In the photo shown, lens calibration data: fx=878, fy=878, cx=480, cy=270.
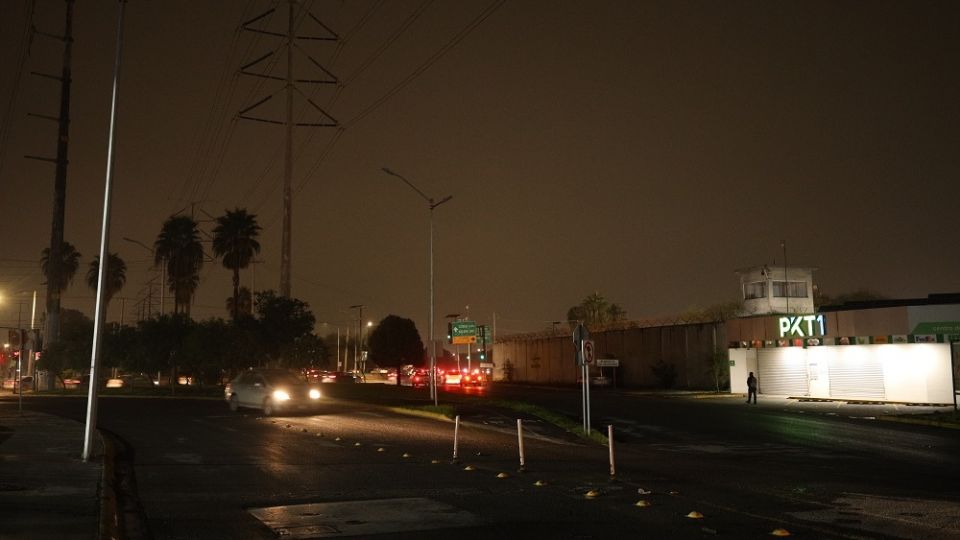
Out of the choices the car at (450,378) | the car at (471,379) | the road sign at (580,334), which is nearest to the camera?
the road sign at (580,334)

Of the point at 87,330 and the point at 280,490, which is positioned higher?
the point at 87,330

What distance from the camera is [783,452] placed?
19.2 meters

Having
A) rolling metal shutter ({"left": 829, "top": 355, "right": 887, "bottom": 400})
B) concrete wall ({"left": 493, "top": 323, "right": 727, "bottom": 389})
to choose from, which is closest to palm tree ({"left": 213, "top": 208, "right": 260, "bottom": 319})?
concrete wall ({"left": 493, "top": 323, "right": 727, "bottom": 389})

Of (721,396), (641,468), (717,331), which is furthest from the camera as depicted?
(717,331)

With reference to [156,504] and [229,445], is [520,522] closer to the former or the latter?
[156,504]

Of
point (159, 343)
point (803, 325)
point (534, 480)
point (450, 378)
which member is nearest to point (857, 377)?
point (803, 325)

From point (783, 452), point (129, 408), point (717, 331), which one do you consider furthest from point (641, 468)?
point (717, 331)

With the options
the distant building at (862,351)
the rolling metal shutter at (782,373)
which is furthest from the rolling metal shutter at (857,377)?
the rolling metal shutter at (782,373)

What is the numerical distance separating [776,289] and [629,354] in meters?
13.5

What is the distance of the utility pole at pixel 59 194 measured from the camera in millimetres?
52062

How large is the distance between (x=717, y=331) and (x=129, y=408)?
124 ft

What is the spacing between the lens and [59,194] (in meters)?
52.5

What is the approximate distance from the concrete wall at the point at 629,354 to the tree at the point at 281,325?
25370 millimetres

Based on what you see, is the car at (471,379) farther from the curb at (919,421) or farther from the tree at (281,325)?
the curb at (919,421)
